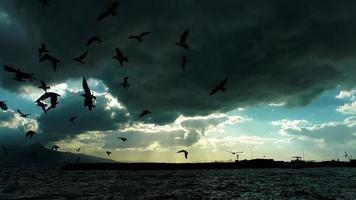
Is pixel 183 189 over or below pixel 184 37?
below

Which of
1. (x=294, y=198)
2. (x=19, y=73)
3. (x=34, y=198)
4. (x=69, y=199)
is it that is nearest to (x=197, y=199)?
(x=294, y=198)

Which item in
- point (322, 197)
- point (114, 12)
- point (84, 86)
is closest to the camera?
point (84, 86)

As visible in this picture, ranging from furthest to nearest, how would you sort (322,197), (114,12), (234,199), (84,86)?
(322,197) → (234,199) → (114,12) → (84,86)

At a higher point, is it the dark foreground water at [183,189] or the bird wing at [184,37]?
the bird wing at [184,37]

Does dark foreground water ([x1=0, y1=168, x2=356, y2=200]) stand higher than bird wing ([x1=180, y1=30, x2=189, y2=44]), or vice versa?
bird wing ([x1=180, y1=30, x2=189, y2=44])

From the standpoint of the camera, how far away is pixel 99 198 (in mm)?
52375

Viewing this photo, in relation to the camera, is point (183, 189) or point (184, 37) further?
point (183, 189)

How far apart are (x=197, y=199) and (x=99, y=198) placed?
44.0 ft

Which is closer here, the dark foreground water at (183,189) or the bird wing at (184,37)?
the bird wing at (184,37)

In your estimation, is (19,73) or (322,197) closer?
(19,73)

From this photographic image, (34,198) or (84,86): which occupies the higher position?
(84,86)

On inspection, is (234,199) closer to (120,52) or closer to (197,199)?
(197,199)

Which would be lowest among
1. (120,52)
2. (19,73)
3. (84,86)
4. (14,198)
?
(14,198)

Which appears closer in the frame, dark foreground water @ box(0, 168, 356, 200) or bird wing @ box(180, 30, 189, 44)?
bird wing @ box(180, 30, 189, 44)
